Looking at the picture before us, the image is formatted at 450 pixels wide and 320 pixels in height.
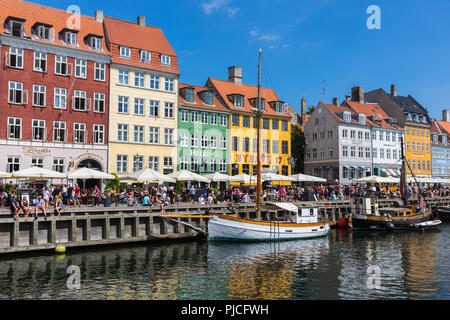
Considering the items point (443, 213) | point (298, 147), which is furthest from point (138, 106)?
point (443, 213)

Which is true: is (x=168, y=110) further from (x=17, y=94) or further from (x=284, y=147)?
(x=284, y=147)

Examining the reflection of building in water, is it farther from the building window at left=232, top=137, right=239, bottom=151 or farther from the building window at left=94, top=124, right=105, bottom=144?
the building window at left=232, top=137, right=239, bottom=151

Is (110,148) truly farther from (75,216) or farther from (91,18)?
(75,216)

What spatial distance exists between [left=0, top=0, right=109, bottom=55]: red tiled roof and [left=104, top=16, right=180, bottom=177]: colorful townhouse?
71.2 inches

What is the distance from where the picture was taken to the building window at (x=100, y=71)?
44.2 metres

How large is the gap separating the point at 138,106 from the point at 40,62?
1087 centimetres

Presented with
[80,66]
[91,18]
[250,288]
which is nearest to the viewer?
[250,288]

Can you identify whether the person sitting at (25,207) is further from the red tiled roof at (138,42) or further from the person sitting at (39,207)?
the red tiled roof at (138,42)

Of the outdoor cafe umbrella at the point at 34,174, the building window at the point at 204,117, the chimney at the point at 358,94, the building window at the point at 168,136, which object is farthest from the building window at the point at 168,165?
the chimney at the point at 358,94

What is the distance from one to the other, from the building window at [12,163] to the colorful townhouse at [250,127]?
25.7m

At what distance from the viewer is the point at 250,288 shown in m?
17.8

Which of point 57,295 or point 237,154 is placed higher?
point 237,154

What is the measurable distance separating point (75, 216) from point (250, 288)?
1352 centimetres

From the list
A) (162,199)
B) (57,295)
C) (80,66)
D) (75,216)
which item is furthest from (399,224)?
(80,66)
